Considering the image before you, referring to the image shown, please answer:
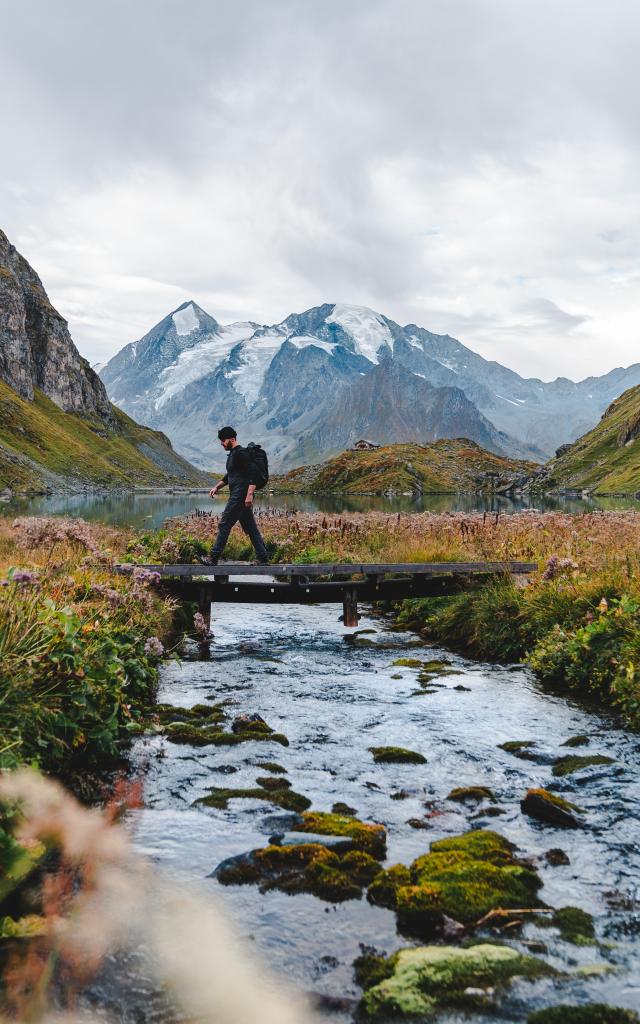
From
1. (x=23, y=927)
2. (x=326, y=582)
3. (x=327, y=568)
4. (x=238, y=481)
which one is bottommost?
(x=23, y=927)

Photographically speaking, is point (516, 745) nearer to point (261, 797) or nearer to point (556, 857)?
point (556, 857)

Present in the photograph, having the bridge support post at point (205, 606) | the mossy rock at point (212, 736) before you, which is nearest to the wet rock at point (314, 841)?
the mossy rock at point (212, 736)

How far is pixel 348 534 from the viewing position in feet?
84.3

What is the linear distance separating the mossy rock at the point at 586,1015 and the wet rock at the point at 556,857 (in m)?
2.00

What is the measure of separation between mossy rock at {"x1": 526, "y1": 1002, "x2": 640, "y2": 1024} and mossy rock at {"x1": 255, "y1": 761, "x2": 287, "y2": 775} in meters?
4.63

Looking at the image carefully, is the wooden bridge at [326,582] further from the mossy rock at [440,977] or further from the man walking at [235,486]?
the mossy rock at [440,977]

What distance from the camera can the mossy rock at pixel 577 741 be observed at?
990 centimetres

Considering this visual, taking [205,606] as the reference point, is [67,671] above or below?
above

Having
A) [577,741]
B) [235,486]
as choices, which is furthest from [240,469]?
[577,741]

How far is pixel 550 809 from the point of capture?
7.56 meters

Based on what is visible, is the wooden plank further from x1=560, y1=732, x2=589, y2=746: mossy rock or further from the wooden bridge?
x1=560, y1=732, x2=589, y2=746: mossy rock

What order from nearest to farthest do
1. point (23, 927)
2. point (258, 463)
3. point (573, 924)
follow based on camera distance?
point (23, 927) → point (573, 924) → point (258, 463)

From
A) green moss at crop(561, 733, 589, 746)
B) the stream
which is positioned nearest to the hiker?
the stream

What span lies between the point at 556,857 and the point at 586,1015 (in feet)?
7.30
